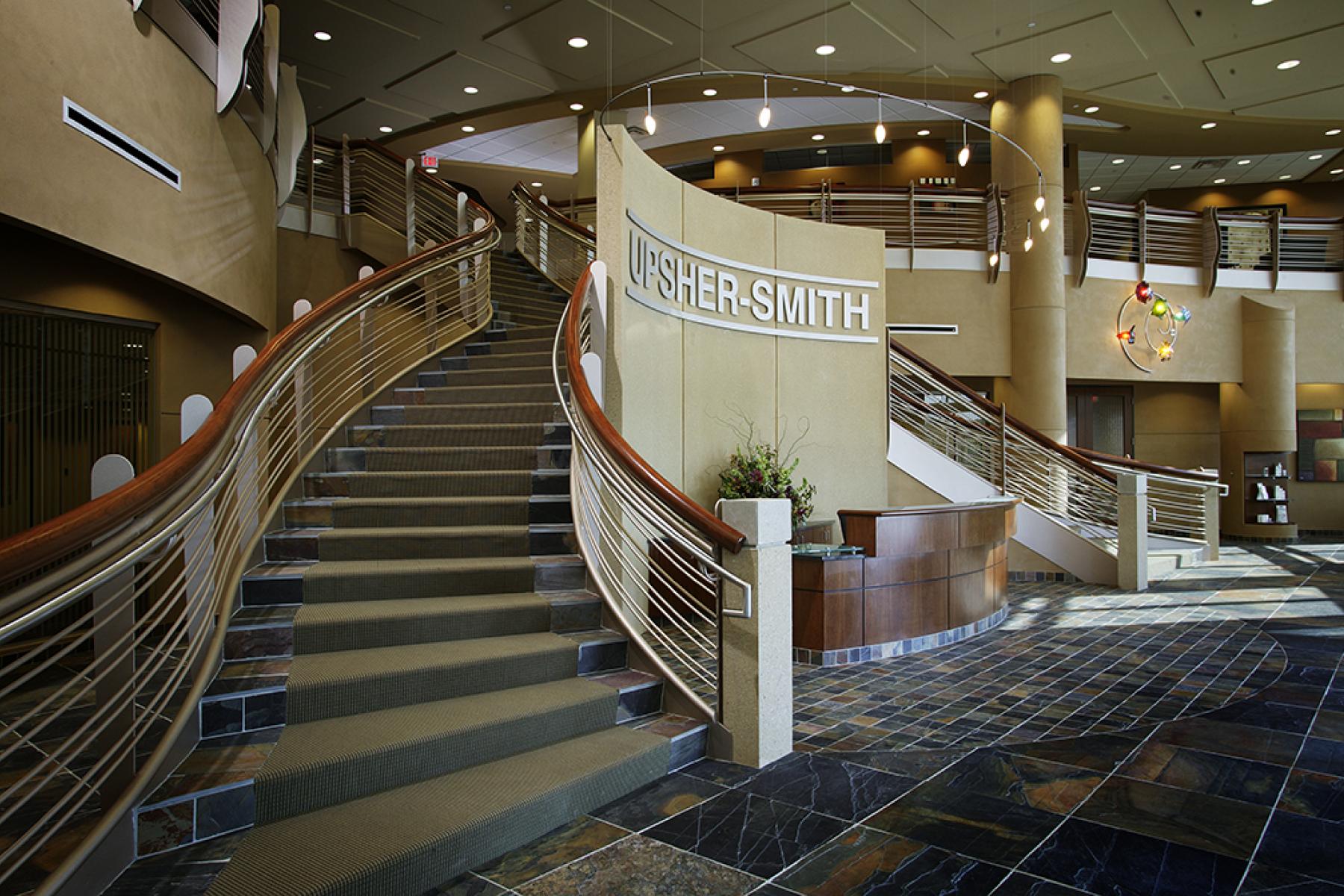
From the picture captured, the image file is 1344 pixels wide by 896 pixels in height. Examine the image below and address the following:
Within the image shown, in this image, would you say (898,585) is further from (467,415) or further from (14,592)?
(14,592)

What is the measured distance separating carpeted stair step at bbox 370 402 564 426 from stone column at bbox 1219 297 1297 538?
42.1 feet

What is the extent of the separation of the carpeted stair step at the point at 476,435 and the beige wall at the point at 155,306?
90.5 inches

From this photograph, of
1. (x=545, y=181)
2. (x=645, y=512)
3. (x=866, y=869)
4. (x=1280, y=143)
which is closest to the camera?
(x=866, y=869)

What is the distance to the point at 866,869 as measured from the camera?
2695mm

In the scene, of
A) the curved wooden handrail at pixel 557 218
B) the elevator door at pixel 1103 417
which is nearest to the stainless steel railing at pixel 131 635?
the curved wooden handrail at pixel 557 218

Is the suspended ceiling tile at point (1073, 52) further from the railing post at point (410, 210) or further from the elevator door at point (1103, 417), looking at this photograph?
the railing post at point (410, 210)

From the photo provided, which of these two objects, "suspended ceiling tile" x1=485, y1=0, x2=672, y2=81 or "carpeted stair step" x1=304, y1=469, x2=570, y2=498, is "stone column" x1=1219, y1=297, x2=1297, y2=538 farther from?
"carpeted stair step" x1=304, y1=469, x2=570, y2=498

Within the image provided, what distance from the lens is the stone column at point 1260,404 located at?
13.5 meters

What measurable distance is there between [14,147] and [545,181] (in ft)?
48.6

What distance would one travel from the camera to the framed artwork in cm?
1478

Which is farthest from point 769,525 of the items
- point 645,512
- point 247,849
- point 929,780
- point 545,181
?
point 545,181

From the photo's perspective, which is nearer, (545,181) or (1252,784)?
(1252,784)

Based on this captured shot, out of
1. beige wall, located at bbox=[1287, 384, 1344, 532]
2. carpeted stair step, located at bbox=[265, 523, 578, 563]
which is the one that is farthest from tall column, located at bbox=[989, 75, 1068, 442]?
carpeted stair step, located at bbox=[265, 523, 578, 563]

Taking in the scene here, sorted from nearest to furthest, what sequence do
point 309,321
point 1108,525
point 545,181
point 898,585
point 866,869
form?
1. point 866,869
2. point 309,321
3. point 898,585
4. point 1108,525
5. point 545,181
